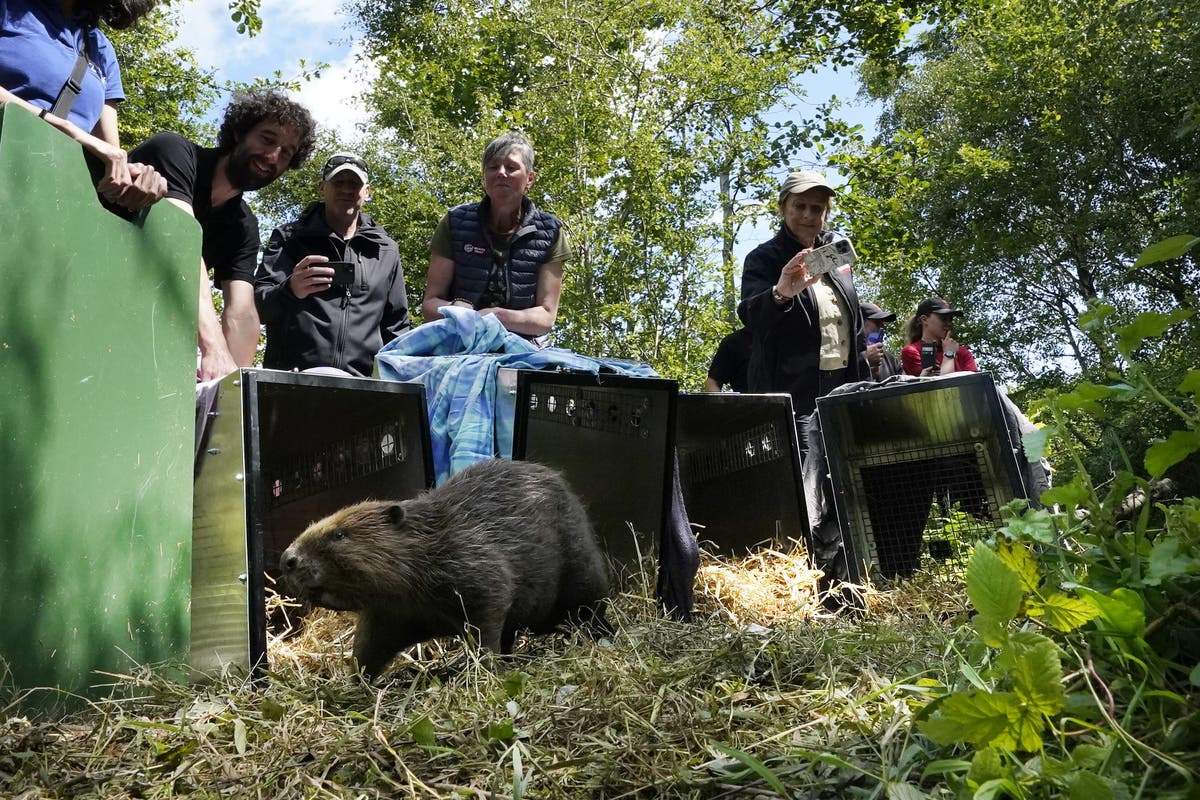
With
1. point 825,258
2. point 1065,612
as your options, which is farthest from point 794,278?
point 1065,612

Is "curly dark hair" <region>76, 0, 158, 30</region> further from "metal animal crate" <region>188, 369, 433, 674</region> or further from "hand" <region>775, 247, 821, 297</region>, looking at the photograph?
"hand" <region>775, 247, 821, 297</region>

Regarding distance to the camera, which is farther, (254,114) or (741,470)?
(741,470)

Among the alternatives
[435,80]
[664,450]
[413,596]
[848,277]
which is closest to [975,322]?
[435,80]

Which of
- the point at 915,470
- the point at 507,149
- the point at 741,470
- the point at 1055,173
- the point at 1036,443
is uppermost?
the point at 1055,173

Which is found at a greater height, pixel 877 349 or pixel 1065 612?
pixel 877 349

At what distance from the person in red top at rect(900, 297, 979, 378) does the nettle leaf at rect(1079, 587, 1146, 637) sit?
192 inches

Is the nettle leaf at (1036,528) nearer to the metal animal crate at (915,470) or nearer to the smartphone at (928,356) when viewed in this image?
the metal animal crate at (915,470)

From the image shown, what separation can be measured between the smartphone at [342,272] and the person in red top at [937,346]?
11.9 ft

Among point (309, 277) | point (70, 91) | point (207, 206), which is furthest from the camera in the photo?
point (309, 277)

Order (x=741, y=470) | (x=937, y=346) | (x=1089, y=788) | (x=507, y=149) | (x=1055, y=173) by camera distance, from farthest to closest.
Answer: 1. (x=1055, y=173)
2. (x=937, y=346)
3. (x=741, y=470)
4. (x=507, y=149)
5. (x=1089, y=788)

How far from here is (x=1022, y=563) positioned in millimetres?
1926

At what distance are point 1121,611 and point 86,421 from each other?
2.69 meters

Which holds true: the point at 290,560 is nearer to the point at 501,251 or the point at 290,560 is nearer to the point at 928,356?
the point at 501,251

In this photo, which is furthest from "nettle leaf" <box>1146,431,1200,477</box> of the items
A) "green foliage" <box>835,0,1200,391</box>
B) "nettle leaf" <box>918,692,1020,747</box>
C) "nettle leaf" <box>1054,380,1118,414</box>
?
"green foliage" <box>835,0,1200,391</box>
